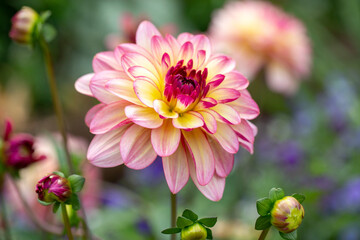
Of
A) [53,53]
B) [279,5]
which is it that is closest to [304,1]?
[279,5]

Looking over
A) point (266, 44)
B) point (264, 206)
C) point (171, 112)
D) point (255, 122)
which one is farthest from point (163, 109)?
point (255, 122)

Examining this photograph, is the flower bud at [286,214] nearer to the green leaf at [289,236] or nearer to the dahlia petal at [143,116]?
the green leaf at [289,236]

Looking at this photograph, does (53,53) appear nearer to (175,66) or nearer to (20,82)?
(20,82)

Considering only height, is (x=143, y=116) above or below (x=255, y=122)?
above

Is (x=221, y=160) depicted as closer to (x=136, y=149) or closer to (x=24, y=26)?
(x=136, y=149)

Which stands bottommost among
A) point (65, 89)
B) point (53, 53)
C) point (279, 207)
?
point (65, 89)


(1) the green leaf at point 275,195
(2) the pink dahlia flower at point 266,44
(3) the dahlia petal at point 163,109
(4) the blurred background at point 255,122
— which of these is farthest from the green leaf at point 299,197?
(2) the pink dahlia flower at point 266,44

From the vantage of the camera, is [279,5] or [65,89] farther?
[279,5]
